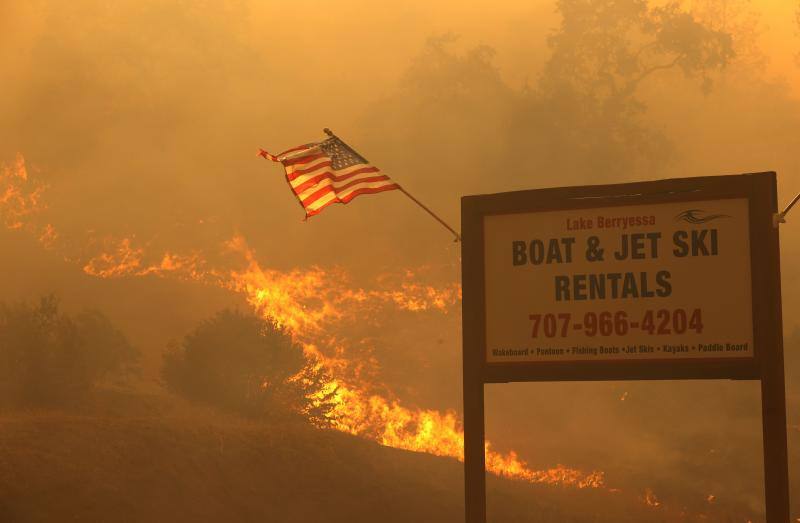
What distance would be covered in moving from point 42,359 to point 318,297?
3337cm

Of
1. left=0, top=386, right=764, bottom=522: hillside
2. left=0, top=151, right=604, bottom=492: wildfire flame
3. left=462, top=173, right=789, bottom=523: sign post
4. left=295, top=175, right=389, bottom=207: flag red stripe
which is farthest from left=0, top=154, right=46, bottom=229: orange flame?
left=462, top=173, right=789, bottom=523: sign post

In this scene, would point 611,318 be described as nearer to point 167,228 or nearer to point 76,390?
point 76,390

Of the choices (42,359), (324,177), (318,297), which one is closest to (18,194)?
(318,297)

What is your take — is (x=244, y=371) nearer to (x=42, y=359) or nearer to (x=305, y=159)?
(x=42, y=359)

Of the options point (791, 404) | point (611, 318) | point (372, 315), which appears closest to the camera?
point (611, 318)

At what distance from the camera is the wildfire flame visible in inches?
3147

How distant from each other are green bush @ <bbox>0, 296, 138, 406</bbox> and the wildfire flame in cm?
2049

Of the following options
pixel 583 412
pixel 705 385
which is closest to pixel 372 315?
pixel 583 412

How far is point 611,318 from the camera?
42.0 ft

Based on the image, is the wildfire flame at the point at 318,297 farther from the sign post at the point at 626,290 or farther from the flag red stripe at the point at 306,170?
the sign post at the point at 626,290

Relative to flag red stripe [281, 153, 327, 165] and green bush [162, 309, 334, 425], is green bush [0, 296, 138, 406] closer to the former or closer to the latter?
green bush [162, 309, 334, 425]

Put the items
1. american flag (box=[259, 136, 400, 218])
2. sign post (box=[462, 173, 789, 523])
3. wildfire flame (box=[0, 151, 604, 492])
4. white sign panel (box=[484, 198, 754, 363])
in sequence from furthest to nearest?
wildfire flame (box=[0, 151, 604, 492]) < american flag (box=[259, 136, 400, 218]) < white sign panel (box=[484, 198, 754, 363]) < sign post (box=[462, 173, 789, 523])

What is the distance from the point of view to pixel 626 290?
12883 millimetres

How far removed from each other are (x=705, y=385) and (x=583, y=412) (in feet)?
35.7
